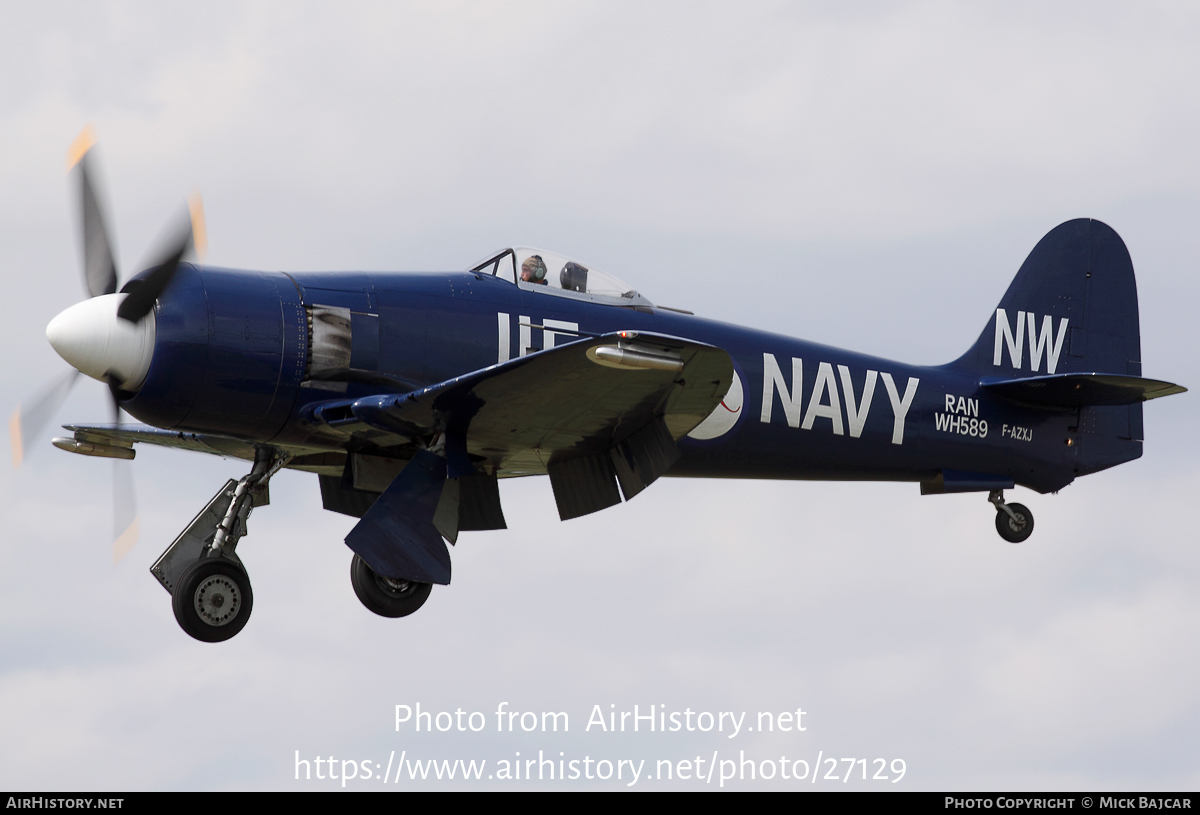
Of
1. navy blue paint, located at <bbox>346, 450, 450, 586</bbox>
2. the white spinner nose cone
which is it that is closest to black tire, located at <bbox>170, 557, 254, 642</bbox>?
navy blue paint, located at <bbox>346, 450, 450, 586</bbox>

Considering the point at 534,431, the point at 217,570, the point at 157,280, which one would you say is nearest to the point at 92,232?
the point at 157,280

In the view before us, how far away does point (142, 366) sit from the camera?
10219mm

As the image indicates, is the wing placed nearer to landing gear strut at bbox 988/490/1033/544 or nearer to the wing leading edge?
the wing leading edge

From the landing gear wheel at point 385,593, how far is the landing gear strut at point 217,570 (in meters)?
1.08

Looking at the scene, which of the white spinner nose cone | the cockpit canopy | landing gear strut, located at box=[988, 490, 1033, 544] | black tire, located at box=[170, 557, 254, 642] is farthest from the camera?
landing gear strut, located at box=[988, 490, 1033, 544]

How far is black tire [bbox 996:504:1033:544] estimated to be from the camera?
14430 mm

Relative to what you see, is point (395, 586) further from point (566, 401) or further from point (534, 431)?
point (566, 401)

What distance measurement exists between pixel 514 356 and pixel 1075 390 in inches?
236

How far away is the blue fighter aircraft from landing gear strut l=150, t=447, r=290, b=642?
2 centimetres

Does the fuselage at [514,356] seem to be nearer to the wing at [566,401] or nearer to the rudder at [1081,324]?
the wing at [566,401]

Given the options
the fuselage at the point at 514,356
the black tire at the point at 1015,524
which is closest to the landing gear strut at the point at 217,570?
the fuselage at the point at 514,356

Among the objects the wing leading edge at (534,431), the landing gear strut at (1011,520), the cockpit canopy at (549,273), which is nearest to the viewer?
the wing leading edge at (534,431)

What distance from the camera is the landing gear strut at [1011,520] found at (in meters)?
14.4

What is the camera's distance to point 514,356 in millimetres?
11297
